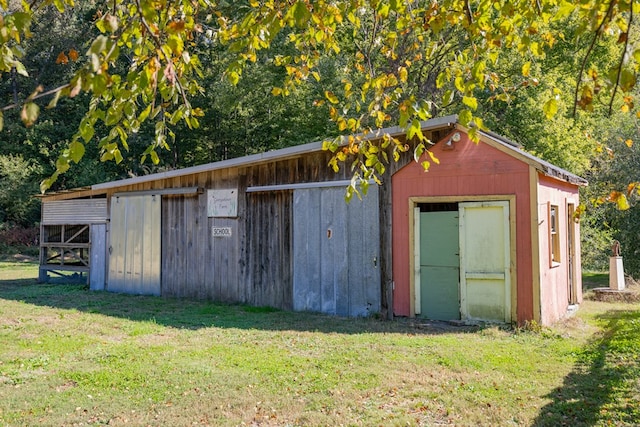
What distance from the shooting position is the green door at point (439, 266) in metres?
8.81

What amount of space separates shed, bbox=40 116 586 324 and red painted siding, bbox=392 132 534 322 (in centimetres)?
2

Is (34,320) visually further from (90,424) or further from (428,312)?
(428,312)

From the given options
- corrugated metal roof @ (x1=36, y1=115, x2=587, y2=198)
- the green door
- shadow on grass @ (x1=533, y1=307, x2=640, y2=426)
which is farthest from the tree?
the green door

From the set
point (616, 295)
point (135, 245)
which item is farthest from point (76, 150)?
point (616, 295)

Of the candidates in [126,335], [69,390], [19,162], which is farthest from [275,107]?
[69,390]

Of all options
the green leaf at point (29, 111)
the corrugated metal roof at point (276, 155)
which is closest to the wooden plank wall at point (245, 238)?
the corrugated metal roof at point (276, 155)

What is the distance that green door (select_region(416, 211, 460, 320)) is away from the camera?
8.81 meters

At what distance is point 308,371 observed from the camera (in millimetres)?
5938

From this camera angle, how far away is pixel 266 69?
22.1 meters

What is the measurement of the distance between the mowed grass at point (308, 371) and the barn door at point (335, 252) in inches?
20.0

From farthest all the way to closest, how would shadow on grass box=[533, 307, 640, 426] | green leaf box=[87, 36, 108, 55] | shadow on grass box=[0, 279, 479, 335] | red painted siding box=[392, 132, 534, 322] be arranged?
1. shadow on grass box=[0, 279, 479, 335]
2. red painted siding box=[392, 132, 534, 322]
3. shadow on grass box=[533, 307, 640, 426]
4. green leaf box=[87, 36, 108, 55]

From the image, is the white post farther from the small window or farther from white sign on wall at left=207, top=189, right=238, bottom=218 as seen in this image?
white sign on wall at left=207, top=189, right=238, bottom=218

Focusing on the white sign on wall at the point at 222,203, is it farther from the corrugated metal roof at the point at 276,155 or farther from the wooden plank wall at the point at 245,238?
the corrugated metal roof at the point at 276,155

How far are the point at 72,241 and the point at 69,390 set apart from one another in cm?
1140
